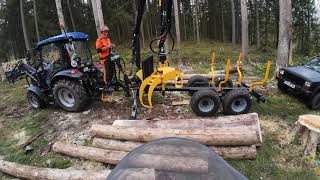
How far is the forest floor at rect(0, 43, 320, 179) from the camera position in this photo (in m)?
5.42

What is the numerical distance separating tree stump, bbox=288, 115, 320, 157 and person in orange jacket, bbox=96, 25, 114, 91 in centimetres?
505

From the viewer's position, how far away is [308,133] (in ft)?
18.9

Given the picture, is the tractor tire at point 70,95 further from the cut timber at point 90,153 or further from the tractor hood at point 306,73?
the tractor hood at point 306,73

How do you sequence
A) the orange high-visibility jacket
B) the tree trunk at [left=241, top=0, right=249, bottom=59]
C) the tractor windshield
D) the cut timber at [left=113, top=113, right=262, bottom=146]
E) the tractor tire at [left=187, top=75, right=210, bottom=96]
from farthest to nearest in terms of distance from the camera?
1. the tree trunk at [left=241, top=0, right=249, bottom=59]
2. the tractor tire at [left=187, top=75, right=210, bottom=96]
3. the tractor windshield
4. the orange high-visibility jacket
5. the cut timber at [left=113, top=113, right=262, bottom=146]

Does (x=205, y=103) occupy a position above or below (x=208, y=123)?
above

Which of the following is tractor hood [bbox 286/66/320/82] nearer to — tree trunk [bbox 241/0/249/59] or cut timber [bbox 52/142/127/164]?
cut timber [bbox 52/142/127/164]

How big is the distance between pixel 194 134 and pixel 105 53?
12.7 ft

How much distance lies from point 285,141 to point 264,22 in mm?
32059

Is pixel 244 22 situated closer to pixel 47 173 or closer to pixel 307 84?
pixel 307 84

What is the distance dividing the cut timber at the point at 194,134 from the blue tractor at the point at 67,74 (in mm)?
2427

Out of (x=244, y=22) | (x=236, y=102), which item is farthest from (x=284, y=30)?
(x=244, y=22)

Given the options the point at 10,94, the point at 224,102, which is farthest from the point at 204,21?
the point at 224,102

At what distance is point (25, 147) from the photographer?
6.96 meters

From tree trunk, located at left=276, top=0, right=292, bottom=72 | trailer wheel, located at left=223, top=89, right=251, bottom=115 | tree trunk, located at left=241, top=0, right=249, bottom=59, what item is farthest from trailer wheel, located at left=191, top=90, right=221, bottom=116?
tree trunk, located at left=241, top=0, right=249, bottom=59
